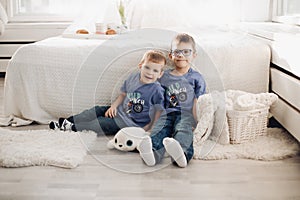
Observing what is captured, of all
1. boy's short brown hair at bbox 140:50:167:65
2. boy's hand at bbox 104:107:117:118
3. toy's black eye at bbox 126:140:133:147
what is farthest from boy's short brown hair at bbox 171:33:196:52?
toy's black eye at bbox 126:140:133:147

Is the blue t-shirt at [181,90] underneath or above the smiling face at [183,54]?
underneath

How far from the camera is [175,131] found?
215cm

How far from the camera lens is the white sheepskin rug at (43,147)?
6.48 ft

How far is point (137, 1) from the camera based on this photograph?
387 cm

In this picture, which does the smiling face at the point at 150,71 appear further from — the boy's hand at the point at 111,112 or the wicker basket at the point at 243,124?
the wicker basket at the point at 243,124

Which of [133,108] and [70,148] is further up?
[133,108]

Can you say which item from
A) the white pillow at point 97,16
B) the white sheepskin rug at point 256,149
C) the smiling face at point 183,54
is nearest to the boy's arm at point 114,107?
the smiling face at point 183,54

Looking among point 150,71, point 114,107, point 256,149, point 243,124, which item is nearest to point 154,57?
point 150,71

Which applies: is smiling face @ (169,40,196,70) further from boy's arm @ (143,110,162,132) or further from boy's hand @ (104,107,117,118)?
boy's hand @ (104,107,117,118)

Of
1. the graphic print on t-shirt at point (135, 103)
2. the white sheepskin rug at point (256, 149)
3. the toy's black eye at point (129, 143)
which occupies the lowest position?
the white sheepskin rug at point (256, 149)

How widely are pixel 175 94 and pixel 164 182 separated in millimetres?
680

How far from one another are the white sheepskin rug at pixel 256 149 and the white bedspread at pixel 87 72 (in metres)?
0.44

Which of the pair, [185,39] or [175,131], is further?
[185,39]

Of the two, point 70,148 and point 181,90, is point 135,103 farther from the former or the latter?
point 70,148
